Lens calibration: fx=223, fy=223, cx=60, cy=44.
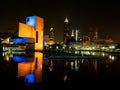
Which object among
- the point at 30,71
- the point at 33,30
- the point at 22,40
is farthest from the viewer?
the point at 33,30

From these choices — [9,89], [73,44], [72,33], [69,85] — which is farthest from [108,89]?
[72,33]

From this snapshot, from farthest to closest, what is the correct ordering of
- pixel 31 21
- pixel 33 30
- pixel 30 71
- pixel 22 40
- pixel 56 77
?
pixel 31 21
pixel 33 30
pixel 22 40
pixel 30 71
pixel 56 77

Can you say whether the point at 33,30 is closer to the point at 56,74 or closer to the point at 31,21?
the point at 31,21

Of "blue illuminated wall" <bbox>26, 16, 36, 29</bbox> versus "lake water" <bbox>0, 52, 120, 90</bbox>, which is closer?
"lake water" <bbox>0, 52, 120, 90</bbox>

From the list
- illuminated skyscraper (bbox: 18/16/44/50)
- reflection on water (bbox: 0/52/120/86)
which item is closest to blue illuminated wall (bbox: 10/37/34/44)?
illuminated skyscraper (bbox: 18/16/44/50)

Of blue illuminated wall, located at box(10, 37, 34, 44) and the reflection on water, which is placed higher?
blue illuminated wall, located at box(10, 37, 34, 44)

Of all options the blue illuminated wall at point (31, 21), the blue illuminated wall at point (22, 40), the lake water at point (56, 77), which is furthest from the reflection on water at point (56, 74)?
the blue illuminated wall at point (31, 21)

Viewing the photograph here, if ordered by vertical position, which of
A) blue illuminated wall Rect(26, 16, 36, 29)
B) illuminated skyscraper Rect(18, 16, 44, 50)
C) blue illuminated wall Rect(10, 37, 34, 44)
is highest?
blue illuminated wall Rect(26, 16, 36, 29)

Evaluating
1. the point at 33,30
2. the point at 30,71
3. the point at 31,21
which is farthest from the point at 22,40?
the point at 30,71

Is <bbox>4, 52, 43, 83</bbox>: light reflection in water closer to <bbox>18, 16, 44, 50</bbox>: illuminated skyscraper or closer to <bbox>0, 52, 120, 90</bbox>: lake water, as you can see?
<bbox>0, 52, 120, 90</bbox>: lake water

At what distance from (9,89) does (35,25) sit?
5370 centimetres

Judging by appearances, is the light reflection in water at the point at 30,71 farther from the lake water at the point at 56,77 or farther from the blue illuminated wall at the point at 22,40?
the blue illuminated wall at the point at 22,40

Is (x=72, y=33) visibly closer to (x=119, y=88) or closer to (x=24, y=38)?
(x=24, y=38)

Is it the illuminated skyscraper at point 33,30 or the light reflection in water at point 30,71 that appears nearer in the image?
the light reflection in water at point 30,71
